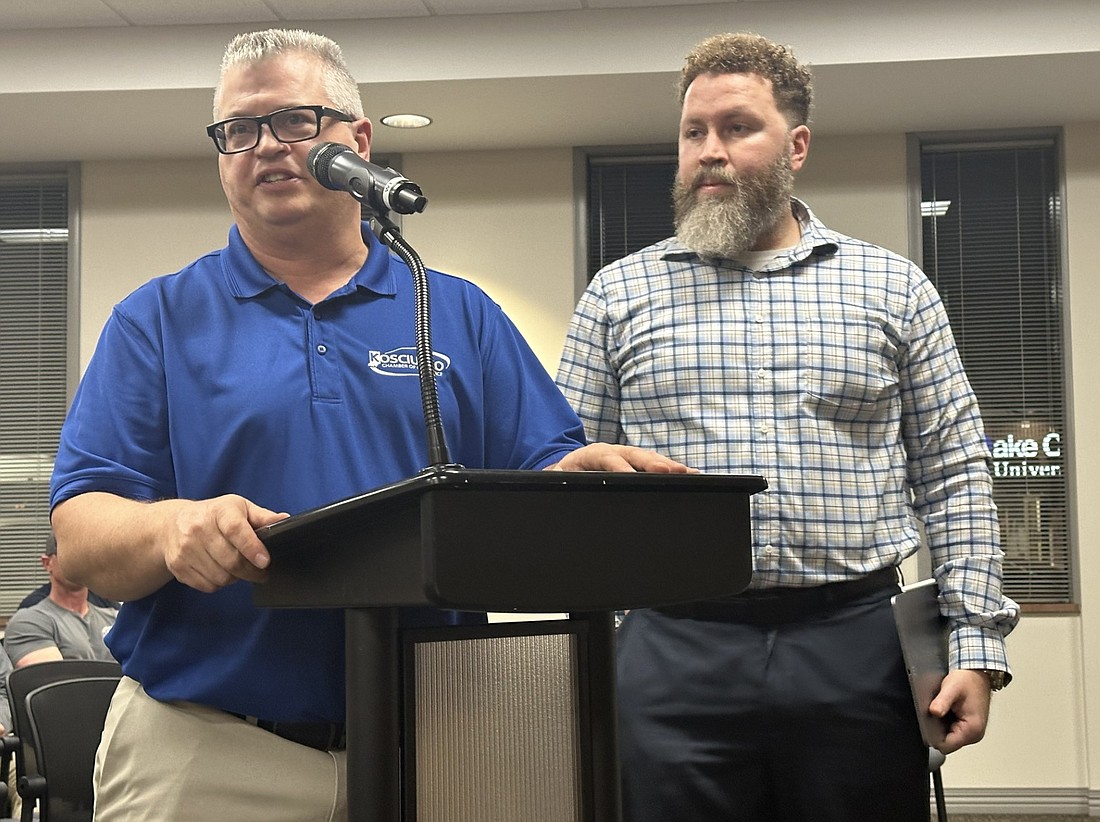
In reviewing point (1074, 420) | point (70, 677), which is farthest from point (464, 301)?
point (1074, 420)

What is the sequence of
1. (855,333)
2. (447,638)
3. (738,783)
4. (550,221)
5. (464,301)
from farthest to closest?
1. (550,221)
2. (855,333)
3. (738,783)
4. (464,301)
5. (447,638)

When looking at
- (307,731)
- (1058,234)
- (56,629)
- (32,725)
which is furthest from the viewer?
(1058,234)

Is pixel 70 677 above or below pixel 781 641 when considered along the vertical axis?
below

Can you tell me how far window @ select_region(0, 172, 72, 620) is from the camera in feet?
19.7

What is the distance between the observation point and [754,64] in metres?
2.00

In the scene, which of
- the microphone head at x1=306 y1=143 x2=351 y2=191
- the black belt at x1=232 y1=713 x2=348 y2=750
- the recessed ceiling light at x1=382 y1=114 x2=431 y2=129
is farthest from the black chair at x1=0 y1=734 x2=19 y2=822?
the recessed ceiling light at x1=382 y1=114 x2=431 y2=129

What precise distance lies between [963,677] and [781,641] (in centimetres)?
29

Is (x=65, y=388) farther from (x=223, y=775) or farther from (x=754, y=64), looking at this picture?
(x=223, y=775)

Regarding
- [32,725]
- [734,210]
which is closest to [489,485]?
[734,210]

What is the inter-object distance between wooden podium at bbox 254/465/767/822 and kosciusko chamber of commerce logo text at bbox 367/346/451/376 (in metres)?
0.35

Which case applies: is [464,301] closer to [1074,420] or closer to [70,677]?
[70,677]

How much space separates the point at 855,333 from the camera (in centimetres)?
192

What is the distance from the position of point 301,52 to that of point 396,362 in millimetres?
378

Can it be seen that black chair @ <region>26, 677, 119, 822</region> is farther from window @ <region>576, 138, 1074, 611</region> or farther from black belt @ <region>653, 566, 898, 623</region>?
window @ <region>576, 138, 1074, 611</region>
